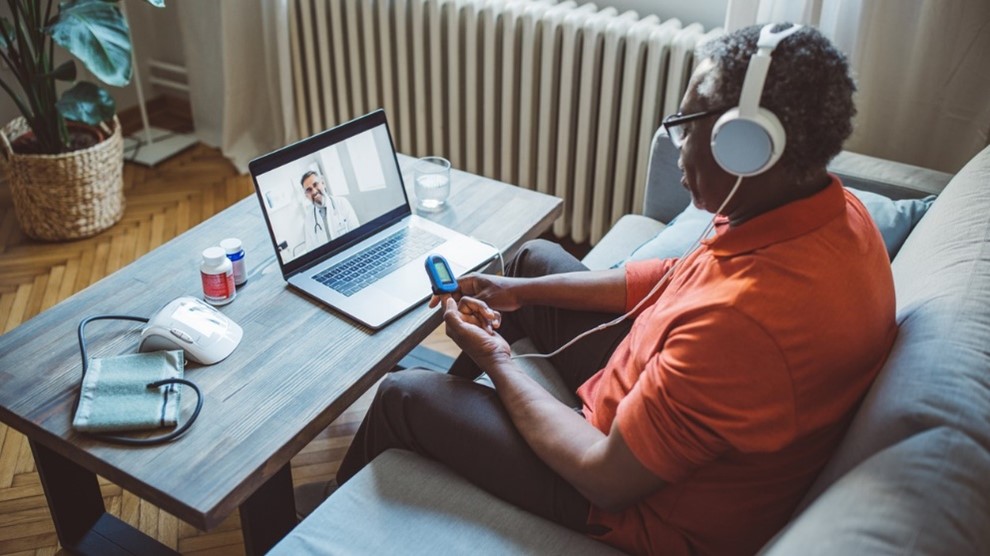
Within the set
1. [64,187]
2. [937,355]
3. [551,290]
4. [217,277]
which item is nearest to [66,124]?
[64,187]

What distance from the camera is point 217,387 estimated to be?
4.48 ft

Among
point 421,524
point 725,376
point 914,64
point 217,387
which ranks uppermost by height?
point 914,64

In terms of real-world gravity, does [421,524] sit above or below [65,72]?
below

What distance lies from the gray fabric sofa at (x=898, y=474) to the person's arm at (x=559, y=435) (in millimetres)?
113

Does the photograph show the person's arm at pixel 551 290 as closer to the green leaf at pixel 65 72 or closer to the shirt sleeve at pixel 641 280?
the shirt sleeve at pixel 641 280

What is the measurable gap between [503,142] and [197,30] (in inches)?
50.5

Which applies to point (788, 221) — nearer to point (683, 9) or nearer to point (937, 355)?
point (937, 355)

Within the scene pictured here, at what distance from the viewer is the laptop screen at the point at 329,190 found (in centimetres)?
157

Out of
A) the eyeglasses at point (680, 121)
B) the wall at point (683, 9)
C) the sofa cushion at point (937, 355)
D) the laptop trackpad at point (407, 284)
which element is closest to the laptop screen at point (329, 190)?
the laptop trackpad at point (407, 284)

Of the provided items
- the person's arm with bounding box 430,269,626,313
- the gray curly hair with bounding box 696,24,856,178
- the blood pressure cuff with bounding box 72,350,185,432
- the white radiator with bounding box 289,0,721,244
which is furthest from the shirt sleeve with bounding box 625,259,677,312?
the white radiator with bounding box 289,0,721,244

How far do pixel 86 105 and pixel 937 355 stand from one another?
2.24m

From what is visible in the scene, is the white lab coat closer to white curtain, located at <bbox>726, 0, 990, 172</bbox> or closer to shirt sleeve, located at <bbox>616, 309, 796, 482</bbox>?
shirt sleeve, located at <bbox>616, 309, 796, 482</bbox>

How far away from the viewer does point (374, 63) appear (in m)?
2.75

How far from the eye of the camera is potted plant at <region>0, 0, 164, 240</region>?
7.60 feet
